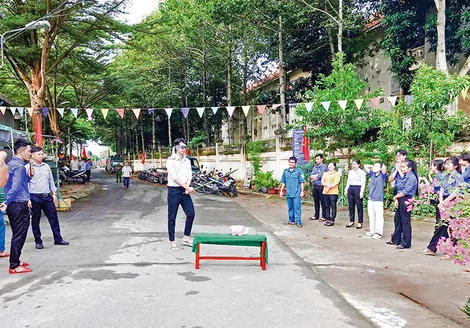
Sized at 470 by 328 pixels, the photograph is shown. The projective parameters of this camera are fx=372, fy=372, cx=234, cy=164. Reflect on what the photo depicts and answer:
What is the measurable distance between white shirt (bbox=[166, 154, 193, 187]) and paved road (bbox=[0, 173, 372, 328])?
121 cm

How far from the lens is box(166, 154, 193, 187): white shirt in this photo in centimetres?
633

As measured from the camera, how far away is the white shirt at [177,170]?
6.33m

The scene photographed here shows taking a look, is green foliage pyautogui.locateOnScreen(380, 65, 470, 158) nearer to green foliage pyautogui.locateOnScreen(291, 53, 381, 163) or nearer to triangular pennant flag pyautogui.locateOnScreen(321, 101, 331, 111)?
green foliage pyautogui.locateOnScreen(291, 53, 381, 163)

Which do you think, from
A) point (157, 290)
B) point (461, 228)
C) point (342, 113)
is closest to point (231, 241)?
point (157, 290)

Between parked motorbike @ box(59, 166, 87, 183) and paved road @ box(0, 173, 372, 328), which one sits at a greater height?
parked motorbike @ box(59, 166, 87, 183)

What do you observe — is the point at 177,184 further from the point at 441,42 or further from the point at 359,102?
the point at 441,42

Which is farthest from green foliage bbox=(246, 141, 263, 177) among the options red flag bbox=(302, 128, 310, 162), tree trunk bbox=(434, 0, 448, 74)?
tree trunk bbox=(434, 0, 448, 74)

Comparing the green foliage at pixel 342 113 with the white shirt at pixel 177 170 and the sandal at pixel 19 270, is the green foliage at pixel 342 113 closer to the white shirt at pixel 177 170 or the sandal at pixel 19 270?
the white shirt at pixel 177 170

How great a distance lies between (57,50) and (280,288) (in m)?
18.9

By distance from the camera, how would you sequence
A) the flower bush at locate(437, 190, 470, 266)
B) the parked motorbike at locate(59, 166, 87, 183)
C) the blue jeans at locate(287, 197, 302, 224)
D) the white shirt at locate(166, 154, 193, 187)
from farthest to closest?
1. the parked motorbike at locate(59, 166, 87, 183)
2. the blue jeans at locate(287, 197, 302, 224)
3. the white shirt at locate(166, 154, 193, 187)
4. the flower bush at locate(437, 190, 470, 266)

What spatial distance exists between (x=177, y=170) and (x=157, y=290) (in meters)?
2.45

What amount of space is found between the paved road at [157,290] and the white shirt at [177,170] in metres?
1.21

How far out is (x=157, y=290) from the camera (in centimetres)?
433

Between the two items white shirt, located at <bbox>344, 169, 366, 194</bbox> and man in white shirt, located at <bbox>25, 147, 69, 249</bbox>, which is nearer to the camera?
man in white shirt, located at <bbox>25, 147, 69, 249</bbox>
